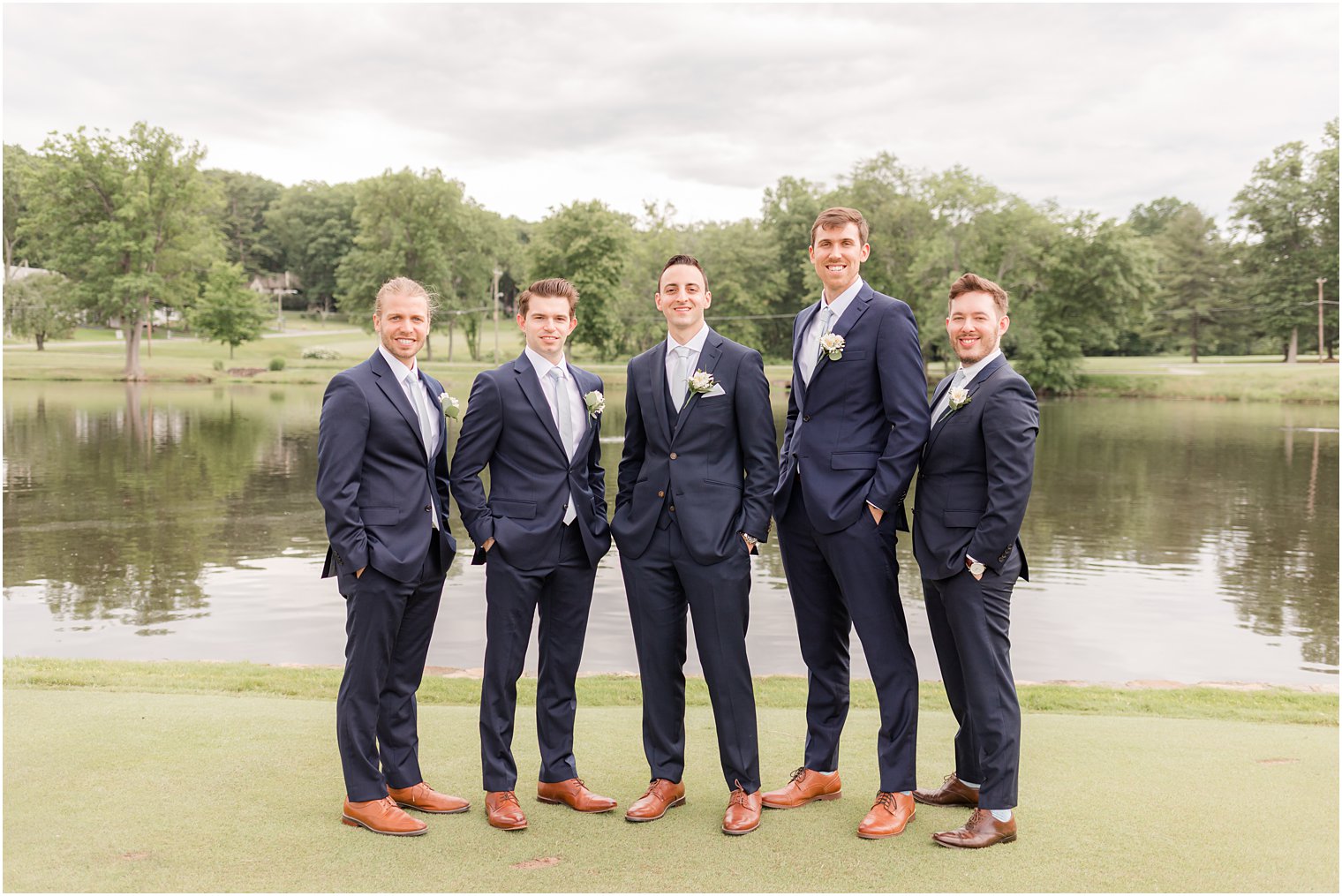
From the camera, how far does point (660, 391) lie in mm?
4453

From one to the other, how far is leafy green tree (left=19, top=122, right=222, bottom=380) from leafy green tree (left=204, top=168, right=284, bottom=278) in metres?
42.7

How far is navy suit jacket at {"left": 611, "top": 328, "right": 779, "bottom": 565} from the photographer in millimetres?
4312

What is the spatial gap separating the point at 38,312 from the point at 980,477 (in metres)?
72.0

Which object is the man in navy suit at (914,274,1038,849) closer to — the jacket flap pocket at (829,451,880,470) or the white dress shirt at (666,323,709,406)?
the jacket flap pocket at (829,451,880,470)

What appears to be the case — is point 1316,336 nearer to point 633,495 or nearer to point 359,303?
point 359,303

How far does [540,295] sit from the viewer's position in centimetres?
448

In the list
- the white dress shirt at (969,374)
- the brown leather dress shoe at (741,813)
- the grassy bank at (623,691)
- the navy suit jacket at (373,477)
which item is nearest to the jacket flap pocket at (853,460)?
the white dress shirt at (969,374)

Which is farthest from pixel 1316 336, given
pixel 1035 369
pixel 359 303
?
pixel 359 303

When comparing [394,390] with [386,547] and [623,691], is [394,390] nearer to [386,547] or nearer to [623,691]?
[386,547]

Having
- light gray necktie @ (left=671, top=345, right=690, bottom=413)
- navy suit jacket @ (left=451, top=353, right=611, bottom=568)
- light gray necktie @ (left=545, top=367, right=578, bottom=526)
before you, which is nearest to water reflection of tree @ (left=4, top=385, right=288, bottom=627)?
navy suit jacket @ (left=451, top=353, right=611, bottom=568)

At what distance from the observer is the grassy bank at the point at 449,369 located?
53.2 meters

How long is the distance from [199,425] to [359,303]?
3984cm

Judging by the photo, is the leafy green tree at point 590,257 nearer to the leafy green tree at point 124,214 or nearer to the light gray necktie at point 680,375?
the leafy green tree at point 124,214

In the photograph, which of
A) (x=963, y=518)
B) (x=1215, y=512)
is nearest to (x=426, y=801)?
(x=963, y=518)
